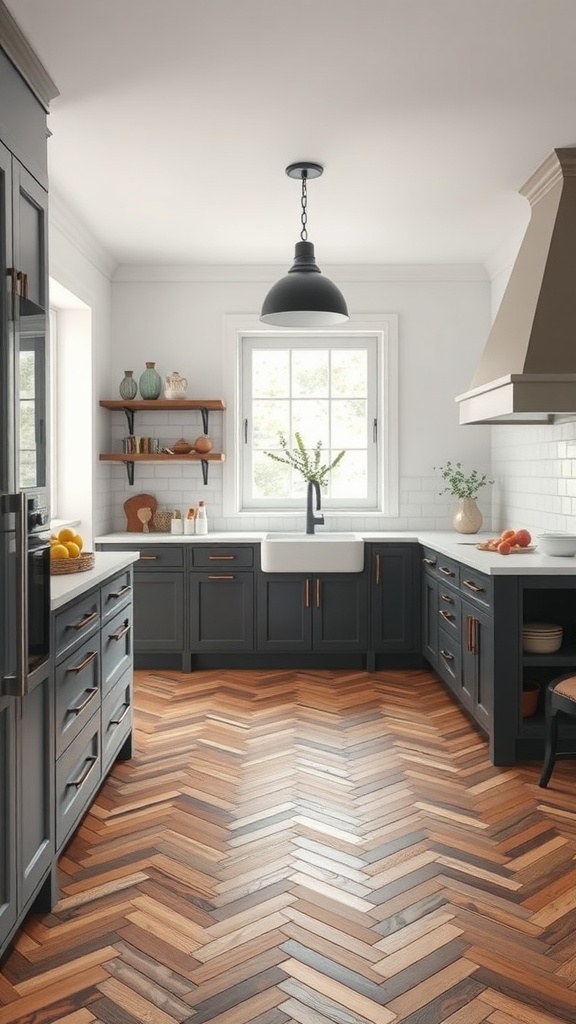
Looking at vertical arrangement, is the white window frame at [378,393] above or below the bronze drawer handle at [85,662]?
above

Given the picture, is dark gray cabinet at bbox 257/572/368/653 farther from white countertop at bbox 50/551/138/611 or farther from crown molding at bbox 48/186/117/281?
crown molding at bbox 48/186/117/281

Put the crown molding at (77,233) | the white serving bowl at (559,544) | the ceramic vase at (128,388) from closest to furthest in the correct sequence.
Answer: the white serving bowl at (559,544)
the crown molding at (77,233)
the ceramic vase at (128,388)

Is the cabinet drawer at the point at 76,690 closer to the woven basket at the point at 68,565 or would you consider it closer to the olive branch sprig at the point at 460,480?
the woven basket at the point at 68,565

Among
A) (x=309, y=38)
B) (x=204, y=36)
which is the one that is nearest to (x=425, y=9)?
(x=309, y=38)

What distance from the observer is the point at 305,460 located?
5.83 meters

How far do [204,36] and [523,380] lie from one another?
6.13ft

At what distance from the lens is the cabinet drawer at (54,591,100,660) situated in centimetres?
265

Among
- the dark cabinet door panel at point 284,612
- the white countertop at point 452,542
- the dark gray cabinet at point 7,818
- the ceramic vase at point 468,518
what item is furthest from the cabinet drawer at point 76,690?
the ceramic vase at point 468,518

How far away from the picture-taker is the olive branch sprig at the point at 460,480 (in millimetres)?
5777

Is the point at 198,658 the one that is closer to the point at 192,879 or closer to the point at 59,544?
the point at 59,544

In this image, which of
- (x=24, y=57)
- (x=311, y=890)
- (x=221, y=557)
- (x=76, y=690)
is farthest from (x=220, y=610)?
(x=24, y=57)

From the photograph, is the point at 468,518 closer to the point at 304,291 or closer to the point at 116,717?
the point at 304,291

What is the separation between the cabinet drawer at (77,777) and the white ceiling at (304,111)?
2.39 meters

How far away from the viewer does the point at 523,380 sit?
367 cm
